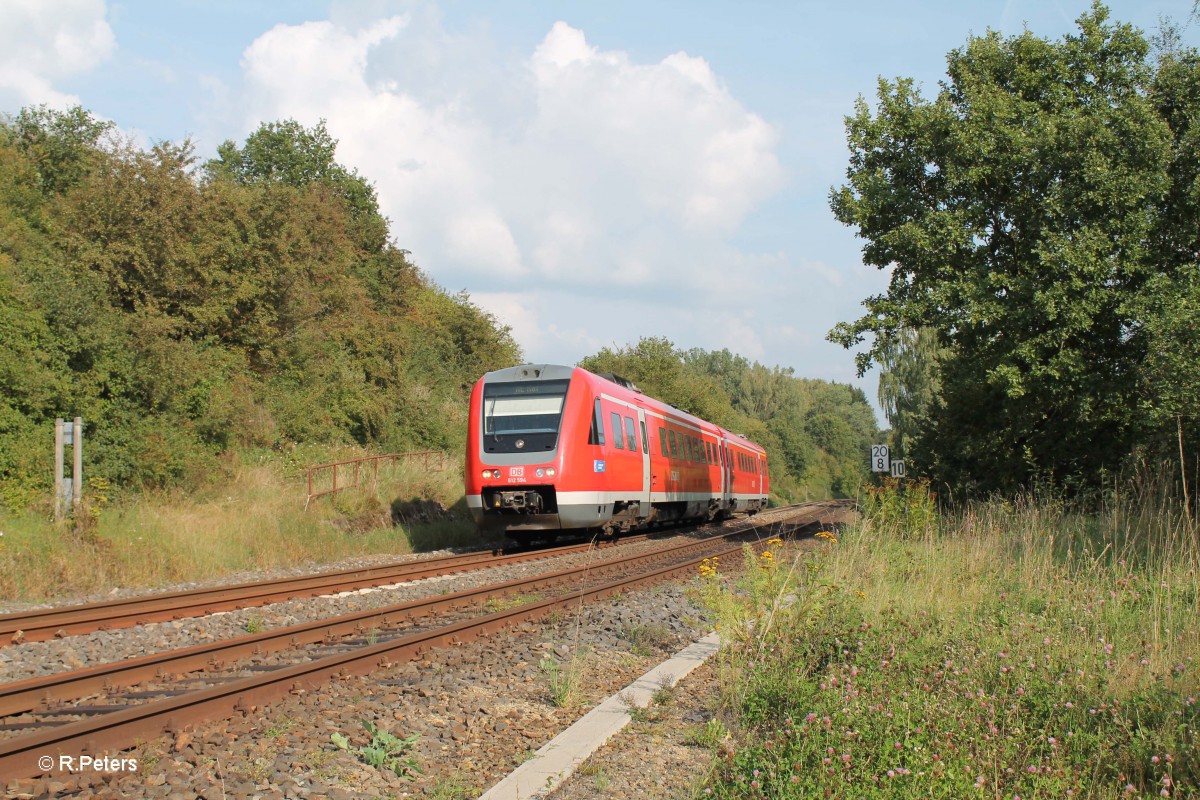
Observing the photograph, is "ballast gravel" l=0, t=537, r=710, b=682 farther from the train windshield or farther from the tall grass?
the train windshield

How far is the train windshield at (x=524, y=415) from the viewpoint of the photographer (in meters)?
16.4

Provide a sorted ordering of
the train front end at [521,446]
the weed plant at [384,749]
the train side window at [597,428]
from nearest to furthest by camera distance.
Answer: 1. the weed plant at [384,749]
2. the train front end at [521,446]
3. the train side window at [597,428]

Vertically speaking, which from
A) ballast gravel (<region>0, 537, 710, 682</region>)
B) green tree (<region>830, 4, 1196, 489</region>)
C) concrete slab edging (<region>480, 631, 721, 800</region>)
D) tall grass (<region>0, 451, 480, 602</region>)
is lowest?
concrete slab edging (<region>480, 631, 721, 800</region>)

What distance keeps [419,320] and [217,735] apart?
37.9 meters

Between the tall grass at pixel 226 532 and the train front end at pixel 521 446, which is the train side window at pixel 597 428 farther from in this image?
the tall grass at pixel 226 532

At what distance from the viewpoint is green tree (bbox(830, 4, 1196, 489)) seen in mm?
16203

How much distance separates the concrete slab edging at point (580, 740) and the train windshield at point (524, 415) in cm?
911

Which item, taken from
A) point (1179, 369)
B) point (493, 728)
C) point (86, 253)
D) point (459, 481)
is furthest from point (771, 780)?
point (86, 253)

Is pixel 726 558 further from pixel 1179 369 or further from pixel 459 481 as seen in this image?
pixel 459 481

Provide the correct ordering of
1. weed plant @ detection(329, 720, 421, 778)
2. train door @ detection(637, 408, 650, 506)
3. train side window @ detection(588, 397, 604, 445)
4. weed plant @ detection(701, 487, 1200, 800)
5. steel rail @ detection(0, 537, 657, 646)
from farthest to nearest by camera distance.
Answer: train door @ detection(637, 408, 650, 506)
train side window @ detection(588, 397, 604, 445)
steel rail @ detection(0, 537, 657, 646)
weed plant @ detection(329, 720, 421, 778)
weed plant @ detection(701, 487, 1200, 800)

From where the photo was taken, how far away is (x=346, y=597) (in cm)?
1127

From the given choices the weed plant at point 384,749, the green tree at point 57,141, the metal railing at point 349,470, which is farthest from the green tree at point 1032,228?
the green tree at point 57,141

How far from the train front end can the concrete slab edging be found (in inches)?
348

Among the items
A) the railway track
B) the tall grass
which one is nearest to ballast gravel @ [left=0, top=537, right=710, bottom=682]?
the railway track
